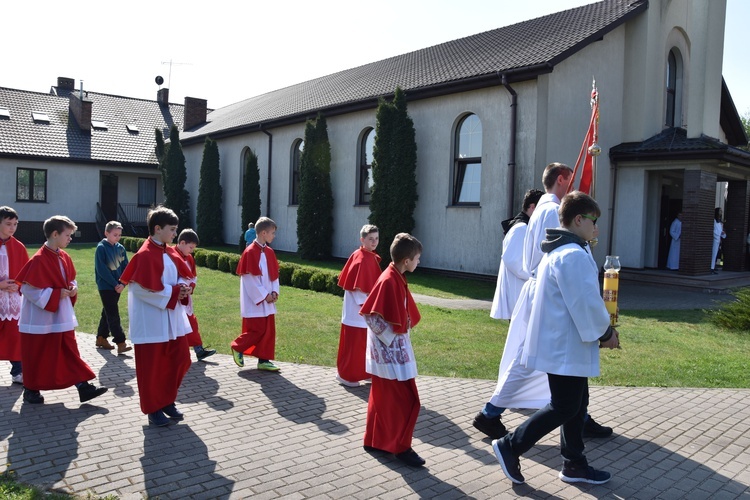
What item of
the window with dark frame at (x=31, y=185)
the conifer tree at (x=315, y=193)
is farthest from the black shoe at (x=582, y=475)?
the window with dark frame at (x=31, y=185)

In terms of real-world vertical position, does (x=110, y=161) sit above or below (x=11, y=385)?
above

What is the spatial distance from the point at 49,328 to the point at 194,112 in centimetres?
3124

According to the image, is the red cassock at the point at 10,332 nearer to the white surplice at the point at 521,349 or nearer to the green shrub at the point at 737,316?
the white surplice at the point at 521,349

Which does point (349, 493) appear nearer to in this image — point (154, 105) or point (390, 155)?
point (390, 155)

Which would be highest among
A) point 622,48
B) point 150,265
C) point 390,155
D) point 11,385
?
point 622,48

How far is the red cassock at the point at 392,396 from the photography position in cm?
477

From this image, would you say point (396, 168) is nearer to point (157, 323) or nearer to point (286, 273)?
point (286, 273)

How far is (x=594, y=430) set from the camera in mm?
5367

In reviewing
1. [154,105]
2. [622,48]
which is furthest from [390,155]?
[154,105]

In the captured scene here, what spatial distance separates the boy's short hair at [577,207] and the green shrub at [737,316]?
7767mm

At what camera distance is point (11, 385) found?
6816 millimetres

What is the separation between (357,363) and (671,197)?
53.6 ft

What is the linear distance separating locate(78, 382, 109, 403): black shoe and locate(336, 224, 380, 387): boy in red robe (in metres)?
2.43

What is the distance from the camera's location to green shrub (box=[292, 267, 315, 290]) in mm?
15242
